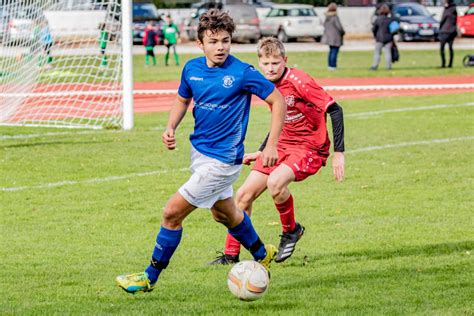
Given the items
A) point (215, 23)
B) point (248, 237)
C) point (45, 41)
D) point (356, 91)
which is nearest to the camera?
point (215, 23)

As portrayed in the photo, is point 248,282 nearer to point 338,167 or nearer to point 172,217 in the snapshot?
point 172,217

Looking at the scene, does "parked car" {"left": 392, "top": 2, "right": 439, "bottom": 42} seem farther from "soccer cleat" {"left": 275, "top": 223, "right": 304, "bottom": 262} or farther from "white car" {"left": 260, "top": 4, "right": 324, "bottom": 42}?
"soccer cleat" {"left": 275, "top": 223, "right": 304, "bottom": 262}

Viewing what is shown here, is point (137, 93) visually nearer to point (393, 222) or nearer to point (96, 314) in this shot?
point (393, 222)

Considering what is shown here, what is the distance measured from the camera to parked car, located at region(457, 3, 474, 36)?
4334 cm

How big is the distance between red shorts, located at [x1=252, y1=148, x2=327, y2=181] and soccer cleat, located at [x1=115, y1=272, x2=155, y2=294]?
67.1 inches

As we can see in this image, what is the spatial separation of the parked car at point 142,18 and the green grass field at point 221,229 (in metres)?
29.1

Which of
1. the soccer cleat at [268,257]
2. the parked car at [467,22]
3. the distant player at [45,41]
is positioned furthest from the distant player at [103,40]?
the parked car at [467,22]

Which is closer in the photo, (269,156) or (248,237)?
(269,156)

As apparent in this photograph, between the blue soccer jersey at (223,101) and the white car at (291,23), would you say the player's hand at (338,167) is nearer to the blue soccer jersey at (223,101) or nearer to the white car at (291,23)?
the blue soccer jersey at (223,101)

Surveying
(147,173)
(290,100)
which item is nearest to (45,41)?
(147,173)

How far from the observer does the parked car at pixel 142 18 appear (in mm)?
46219

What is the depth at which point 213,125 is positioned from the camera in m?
7.18

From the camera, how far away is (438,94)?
922 inches

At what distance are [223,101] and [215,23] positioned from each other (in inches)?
20.8
